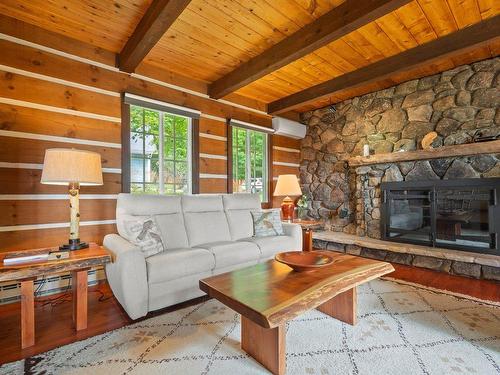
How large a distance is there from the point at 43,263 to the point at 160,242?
2.96 ft

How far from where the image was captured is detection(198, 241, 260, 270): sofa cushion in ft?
8.41

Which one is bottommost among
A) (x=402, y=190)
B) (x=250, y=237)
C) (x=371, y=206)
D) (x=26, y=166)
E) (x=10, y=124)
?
(x=250, y=237)

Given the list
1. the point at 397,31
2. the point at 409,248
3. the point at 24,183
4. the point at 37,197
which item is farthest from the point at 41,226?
the point at 409,248

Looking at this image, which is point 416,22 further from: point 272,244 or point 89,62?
point 89,62

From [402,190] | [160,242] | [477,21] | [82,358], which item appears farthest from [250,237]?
[477,21]

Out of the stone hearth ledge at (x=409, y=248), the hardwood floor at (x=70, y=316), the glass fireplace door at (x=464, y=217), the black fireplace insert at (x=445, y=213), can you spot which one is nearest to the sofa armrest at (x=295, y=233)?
the stone hearth ledge at (x=409, y=248)

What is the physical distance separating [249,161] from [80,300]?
319cm

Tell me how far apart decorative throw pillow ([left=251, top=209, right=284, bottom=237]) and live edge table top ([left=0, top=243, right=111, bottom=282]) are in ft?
5.94

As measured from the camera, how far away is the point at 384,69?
3205mm

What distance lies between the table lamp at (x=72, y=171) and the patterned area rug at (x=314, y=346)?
0.90 metres

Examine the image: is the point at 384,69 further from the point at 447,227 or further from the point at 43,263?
the point at 43,263

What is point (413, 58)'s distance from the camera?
9.64 ft

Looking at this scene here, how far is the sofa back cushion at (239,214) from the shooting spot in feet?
10.6

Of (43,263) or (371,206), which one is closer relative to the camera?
(43,263)
